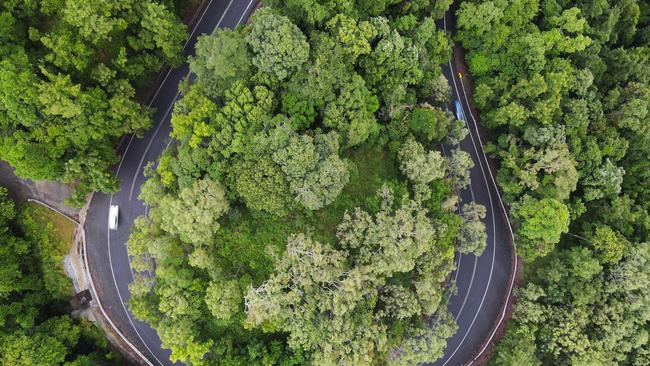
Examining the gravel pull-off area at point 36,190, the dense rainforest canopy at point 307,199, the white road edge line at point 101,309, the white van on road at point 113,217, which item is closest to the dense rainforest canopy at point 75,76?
the white van on road at point 113,217

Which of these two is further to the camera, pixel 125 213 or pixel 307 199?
pixel 125 213

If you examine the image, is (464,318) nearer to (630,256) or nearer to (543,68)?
(630,256)

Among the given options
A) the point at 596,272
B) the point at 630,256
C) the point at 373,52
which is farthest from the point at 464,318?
the point at 373,52

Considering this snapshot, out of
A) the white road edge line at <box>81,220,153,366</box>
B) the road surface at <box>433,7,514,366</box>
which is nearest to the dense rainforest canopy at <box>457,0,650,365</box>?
the road surface at <box>433,7,514,366</box>

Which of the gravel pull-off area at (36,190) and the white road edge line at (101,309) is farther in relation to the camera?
the white road edge line at (101,309)

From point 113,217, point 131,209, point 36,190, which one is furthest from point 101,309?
point 36,190

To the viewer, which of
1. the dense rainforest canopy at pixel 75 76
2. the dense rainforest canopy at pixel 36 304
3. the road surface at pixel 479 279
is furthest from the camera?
the road surface at pixel 479 279

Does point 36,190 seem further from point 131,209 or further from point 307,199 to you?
point 307,199

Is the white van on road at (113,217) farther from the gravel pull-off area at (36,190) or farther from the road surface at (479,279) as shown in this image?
the road surface at (479,279)
